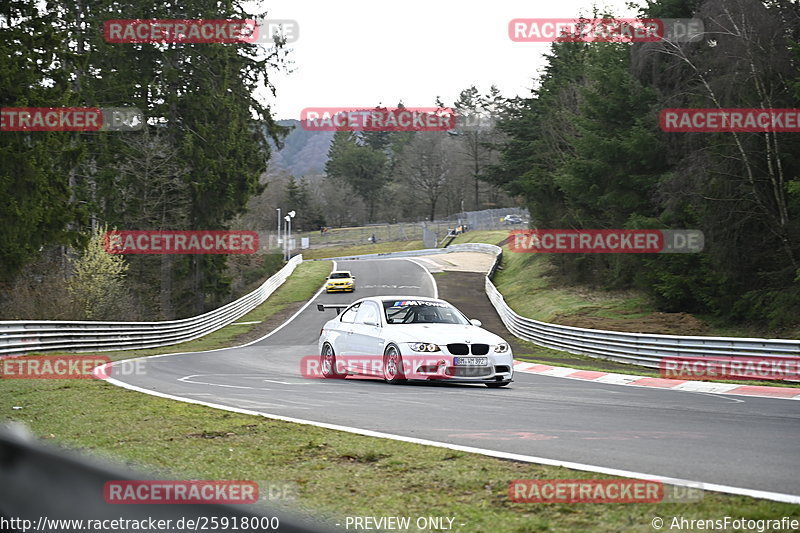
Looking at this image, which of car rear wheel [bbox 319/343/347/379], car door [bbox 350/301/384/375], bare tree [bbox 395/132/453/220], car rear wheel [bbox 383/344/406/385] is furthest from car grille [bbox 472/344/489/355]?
bare tree [bbox 395/132/453/220]

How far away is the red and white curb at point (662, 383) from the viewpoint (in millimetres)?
13641

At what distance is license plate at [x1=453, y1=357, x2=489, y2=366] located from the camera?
1367cm

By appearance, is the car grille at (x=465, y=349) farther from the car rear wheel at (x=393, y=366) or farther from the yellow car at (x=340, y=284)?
the yellow car at (x=340, y=284)

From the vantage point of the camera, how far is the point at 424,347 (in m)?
13.8

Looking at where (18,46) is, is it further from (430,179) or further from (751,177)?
(430,179)

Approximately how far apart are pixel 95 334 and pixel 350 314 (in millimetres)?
12636

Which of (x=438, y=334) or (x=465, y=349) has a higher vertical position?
(x=438, y=334)
